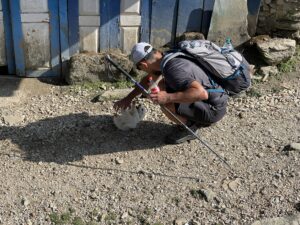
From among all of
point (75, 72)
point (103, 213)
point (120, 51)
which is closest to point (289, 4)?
point (120, 51)

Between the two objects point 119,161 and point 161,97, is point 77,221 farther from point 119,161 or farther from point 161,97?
point 161,97

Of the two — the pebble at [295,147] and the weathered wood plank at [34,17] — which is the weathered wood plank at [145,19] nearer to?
the weathered wood plank at [34,17]

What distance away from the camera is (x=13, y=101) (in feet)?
18.8

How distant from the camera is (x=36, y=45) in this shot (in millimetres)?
5957

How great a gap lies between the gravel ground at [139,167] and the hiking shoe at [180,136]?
0.06 m

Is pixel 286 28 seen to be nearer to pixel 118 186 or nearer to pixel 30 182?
pixel 118 186

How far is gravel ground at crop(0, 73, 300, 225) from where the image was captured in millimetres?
4238

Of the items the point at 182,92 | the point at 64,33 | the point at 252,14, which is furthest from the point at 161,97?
the point at 252,14

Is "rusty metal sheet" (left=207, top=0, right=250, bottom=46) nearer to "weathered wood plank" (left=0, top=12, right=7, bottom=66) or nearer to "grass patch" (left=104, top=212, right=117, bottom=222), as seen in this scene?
"weathered wood plank" (left=0, top=12, right=7, bottom=66)

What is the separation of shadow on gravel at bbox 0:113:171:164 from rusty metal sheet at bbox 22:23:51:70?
960 millimetres

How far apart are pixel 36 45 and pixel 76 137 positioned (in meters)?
1.44

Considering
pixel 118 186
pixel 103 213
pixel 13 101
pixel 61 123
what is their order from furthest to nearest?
pixel 13 101 → pixel 61 123 → pixel 118 186 → pixel 103 213

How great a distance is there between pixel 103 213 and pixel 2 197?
0.86 m

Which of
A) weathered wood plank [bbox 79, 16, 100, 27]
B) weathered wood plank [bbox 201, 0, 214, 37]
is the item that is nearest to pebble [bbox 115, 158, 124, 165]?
weathered wood plank [bbox 79, 16, 100, 27]
